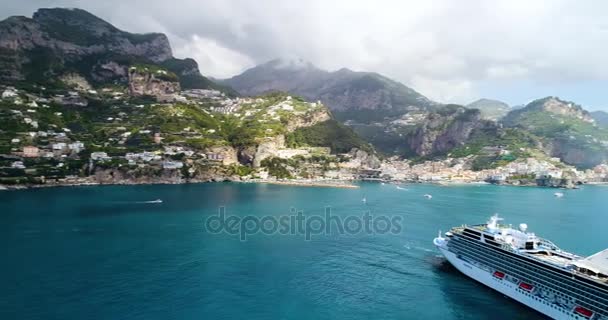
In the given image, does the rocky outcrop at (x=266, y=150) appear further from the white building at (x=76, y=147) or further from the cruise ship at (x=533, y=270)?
the cruise ship at (x=533, y=270)

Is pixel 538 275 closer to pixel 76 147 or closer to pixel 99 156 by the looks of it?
pixel 99 156

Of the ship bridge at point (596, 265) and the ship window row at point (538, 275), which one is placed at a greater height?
the ship bridge at point (596, 265)

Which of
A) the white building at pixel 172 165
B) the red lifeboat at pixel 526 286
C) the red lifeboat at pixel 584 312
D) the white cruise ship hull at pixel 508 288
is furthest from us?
the white building at pixel 172 165

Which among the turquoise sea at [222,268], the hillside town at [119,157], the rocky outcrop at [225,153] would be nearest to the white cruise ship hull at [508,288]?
the turquoise sea at [222,268]

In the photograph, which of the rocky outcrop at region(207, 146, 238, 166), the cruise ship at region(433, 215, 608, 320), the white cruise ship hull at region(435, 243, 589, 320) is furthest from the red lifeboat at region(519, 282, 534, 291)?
the rocky outcrop at region(207, 146, 238, 166)

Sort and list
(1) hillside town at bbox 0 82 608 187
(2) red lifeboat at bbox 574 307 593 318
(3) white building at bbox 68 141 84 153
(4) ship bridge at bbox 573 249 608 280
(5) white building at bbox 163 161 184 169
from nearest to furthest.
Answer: (2) red lifeboat at bbox 574 307 593 318
(4) ship bridge at bbox 573 249 608 280
(1) hillside town at bbox 0 82 608 187
(3) white building at bbox 68 141 84 153
(5) white building at bbox 163 161 184 169

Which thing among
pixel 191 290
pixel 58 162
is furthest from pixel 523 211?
pixel 58 162

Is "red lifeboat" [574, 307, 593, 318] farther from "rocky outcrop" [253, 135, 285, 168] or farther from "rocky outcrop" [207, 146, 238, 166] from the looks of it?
"rocky outcrop" [253, 135, 285, 168]
